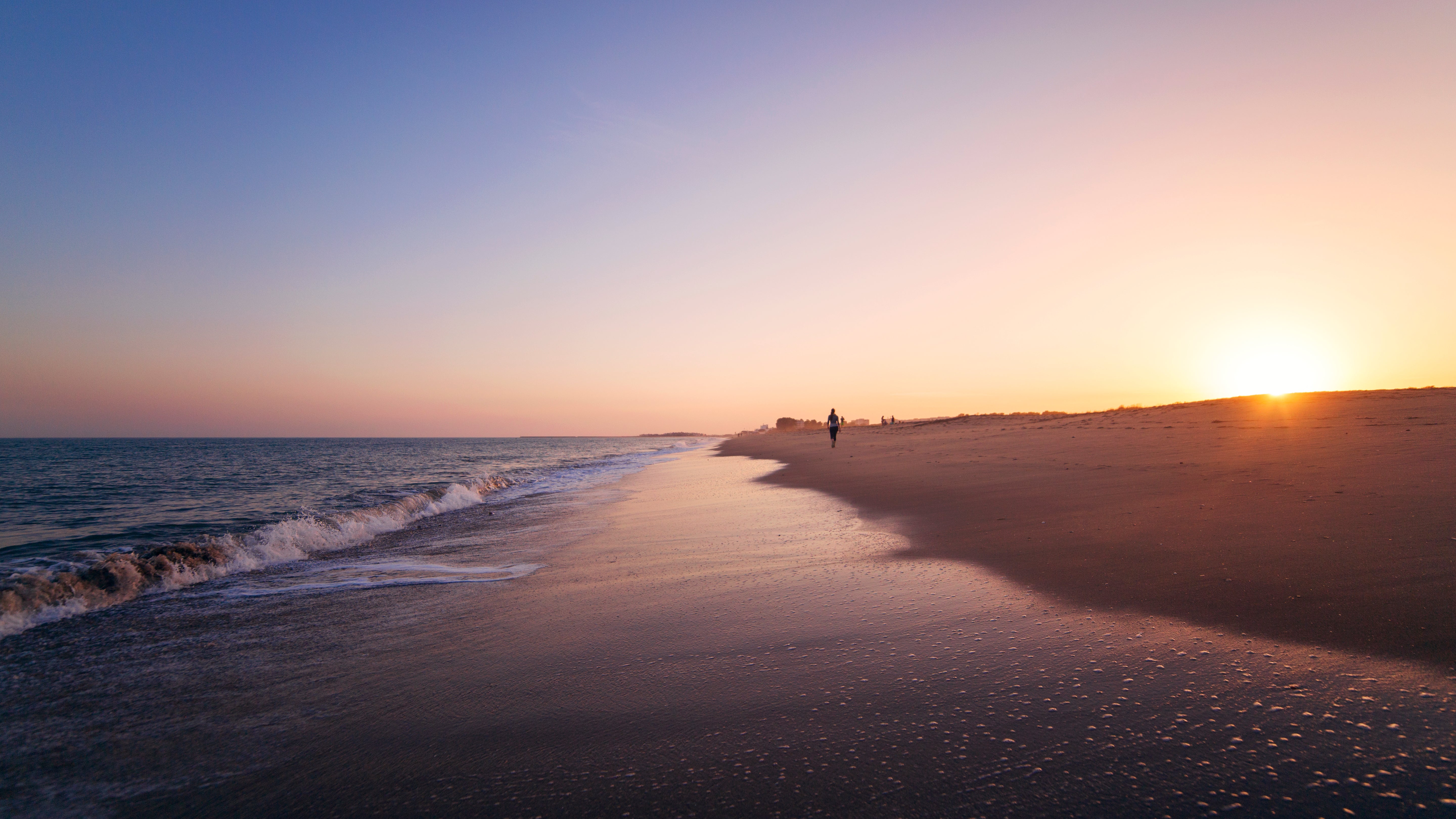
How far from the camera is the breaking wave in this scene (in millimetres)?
6430

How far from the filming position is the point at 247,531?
39.1ft

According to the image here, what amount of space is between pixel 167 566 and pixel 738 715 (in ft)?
29.6

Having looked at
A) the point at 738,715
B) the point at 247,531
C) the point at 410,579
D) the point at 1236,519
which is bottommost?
the point at 247,531

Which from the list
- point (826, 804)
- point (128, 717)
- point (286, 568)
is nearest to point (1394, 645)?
point (826, 804)

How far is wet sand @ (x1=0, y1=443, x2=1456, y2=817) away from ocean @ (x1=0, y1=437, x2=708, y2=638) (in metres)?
1.58

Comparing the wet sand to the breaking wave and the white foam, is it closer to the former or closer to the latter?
the breaking wave

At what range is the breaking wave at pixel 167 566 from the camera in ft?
21.1

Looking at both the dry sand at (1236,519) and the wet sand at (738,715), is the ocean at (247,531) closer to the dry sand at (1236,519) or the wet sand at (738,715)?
the wet sand at (738,715)

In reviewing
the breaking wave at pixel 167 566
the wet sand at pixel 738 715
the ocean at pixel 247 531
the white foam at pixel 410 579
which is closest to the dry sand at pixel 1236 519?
the wet sand at pixel 738 715

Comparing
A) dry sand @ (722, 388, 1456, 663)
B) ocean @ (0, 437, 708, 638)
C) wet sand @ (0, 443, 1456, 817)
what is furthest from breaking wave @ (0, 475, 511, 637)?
dry sand @ (722, 388, 1456, 663)

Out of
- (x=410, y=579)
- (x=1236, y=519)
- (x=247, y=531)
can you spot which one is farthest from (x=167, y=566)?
(x=1236, y=519)

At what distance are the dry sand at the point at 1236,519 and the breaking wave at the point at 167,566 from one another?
927 cm

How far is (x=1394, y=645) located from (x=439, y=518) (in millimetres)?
14505

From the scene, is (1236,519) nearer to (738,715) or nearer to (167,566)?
(738,715)
